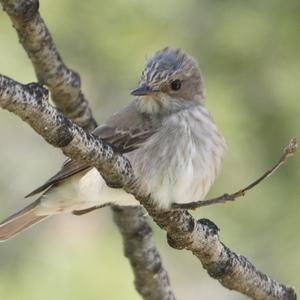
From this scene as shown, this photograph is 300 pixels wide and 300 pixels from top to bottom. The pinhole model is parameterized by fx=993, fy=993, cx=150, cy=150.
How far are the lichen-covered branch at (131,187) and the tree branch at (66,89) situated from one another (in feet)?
1.78

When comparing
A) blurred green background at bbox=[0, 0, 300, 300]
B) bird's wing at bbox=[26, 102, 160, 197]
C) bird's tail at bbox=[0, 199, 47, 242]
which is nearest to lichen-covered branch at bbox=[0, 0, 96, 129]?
bird's wing at bbox=[26, 102, 160, 197]

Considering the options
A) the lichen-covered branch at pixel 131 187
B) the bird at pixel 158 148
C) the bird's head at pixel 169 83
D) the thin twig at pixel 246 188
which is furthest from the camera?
the bird's head at pixel 169 83

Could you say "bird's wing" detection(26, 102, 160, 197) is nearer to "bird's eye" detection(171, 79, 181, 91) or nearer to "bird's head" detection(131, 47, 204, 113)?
"bird's head" detection(131, 47, 204, 113)

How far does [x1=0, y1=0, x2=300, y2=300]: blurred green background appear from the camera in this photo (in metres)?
4.62

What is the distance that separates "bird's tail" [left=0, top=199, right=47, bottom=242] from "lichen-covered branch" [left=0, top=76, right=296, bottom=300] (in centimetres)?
100

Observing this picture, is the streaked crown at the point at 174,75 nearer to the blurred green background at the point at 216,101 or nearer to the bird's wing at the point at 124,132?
the bird's wing at the point at 124,132

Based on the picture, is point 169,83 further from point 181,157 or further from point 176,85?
point 181,157

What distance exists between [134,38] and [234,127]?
0.68 meters

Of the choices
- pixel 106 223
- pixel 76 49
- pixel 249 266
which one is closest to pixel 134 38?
pixel 76 49

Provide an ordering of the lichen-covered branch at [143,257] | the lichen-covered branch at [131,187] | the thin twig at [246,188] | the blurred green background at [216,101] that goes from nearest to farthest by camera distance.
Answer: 1. the lichen-covered branch at [131,187]
2. the thin twig at [246,188]
3. the lichen-covered branch at [143,257]
4. the blurred green background at [216,101]

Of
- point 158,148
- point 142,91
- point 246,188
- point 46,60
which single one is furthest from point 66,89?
point 246,188

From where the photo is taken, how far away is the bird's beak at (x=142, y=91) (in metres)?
4.07

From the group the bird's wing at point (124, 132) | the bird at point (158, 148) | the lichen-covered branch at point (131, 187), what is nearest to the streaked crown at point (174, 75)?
the bird at point (158, 148)

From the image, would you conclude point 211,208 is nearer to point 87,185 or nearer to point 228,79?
point 228,79
